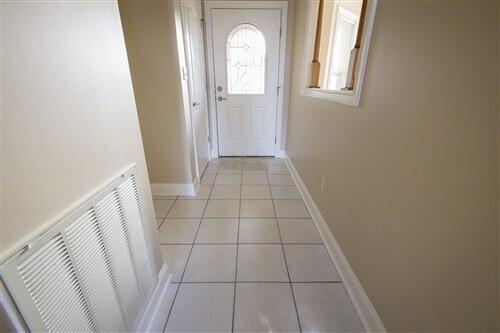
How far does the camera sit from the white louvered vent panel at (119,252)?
0.78 m

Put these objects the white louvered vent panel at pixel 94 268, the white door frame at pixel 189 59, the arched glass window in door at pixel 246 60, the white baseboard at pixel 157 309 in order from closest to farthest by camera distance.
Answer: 1. the white louvered vent panel at pixel 94 268
2. the white baseboard at pixel 157 309
3. the white door frame at pixel 189 59
4. the arched glass window in door at pixel 246 60

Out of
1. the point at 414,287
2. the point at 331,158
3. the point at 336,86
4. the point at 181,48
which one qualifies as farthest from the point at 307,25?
the point at 414,287

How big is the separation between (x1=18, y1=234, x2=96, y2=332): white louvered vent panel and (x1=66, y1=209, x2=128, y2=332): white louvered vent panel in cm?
3

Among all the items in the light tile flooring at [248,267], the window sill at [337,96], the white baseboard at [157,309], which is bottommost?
the light tile flooring at [248,267]

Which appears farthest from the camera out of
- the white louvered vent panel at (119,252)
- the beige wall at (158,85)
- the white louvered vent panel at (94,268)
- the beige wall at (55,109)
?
the beige wall at (158,85)

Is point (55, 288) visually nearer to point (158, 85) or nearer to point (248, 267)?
point (248, 267)

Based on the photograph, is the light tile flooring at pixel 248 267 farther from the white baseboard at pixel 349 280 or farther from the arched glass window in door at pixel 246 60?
the arched glass window in door at pixel 246 60

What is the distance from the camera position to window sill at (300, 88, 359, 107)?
1264 millimetres

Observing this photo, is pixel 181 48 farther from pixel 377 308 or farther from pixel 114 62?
pixel 377 308

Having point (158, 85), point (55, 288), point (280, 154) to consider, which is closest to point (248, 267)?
point (55, 288)

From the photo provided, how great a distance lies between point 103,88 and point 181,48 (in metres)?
1.51

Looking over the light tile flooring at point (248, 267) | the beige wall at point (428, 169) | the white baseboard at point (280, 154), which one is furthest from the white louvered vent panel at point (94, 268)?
the white baseboard at point (280, 154)

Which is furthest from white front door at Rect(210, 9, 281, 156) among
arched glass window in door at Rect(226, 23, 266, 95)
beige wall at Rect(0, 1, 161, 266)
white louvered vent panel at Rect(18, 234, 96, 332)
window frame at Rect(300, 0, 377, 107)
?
white louvered vent panel at Rect(18, 234, 96, 332)

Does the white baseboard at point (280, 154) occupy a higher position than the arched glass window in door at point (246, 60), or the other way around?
the arched glass window in door at point (246, 60)
